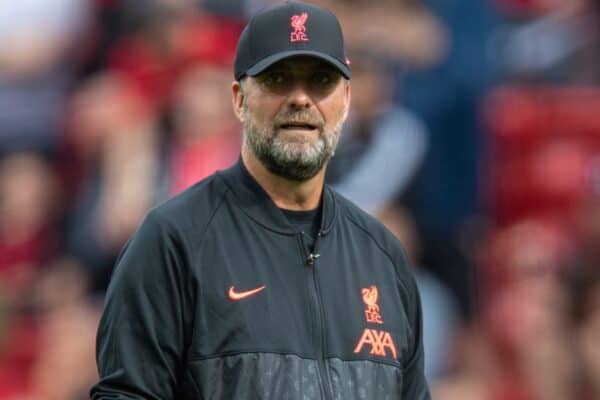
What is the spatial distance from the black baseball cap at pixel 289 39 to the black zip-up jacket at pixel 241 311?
296 millimetres

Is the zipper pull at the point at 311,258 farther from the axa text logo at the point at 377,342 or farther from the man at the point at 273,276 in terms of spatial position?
the axa text logo at the point at 377,342

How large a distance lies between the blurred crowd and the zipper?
3.27m

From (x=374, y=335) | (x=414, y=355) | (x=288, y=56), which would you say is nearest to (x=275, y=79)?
(x=288, y=56)

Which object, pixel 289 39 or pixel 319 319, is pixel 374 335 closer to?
pixel 319 319

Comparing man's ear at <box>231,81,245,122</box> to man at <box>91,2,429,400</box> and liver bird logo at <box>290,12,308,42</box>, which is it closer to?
man at <box>91,2,429,400</box>

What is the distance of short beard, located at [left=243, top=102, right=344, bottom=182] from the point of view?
10.8 ft

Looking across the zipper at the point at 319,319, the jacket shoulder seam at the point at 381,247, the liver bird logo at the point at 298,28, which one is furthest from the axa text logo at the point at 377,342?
the liver bird logo at the point at 298,28

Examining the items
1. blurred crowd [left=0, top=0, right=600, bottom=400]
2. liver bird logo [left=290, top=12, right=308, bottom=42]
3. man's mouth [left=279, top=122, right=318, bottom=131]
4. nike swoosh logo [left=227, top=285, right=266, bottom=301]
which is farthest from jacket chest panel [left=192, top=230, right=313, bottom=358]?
blurred crowd [left=0, top=0, right=600, bottom=400]

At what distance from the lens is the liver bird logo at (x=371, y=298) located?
3.38 meters

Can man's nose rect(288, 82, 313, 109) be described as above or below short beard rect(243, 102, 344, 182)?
above

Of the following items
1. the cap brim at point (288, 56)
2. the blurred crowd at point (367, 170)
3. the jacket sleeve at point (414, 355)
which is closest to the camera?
the cap brim at point (288, 56)

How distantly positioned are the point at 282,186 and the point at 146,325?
0.55 m

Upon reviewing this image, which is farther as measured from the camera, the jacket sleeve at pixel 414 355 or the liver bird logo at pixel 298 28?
the jacket sleeve at pixel 414 355

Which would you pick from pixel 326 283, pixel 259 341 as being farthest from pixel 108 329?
pixel 326 283
